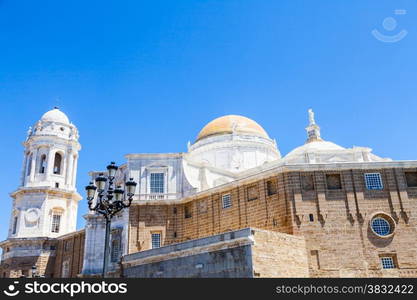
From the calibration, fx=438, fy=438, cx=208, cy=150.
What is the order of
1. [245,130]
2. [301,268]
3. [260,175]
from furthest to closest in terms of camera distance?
[245,130], [260,175], [301,268]

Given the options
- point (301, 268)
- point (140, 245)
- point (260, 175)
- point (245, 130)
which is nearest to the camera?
point (301, 268)

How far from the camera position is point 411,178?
28969mm

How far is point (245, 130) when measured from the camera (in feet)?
151

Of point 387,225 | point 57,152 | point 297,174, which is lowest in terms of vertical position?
point 387,225

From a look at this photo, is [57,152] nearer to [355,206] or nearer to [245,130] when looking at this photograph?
[245,130]

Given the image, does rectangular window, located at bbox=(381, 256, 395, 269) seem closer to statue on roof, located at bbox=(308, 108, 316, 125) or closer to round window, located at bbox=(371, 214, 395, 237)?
round window, located at bbox=(371, 214, 395, 237)

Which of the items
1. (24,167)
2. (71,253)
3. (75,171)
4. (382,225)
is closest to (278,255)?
(382,225)

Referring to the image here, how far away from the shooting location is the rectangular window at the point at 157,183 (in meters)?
35.0

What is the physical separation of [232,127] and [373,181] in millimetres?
19491

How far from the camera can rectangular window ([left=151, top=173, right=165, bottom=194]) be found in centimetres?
3497

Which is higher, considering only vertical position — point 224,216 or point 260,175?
point 260,175

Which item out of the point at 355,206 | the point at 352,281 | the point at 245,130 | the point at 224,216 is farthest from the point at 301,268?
the point at 245,130

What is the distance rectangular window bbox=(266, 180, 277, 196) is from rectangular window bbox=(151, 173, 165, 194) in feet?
29.7

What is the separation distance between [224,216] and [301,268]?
7607 millimetres
